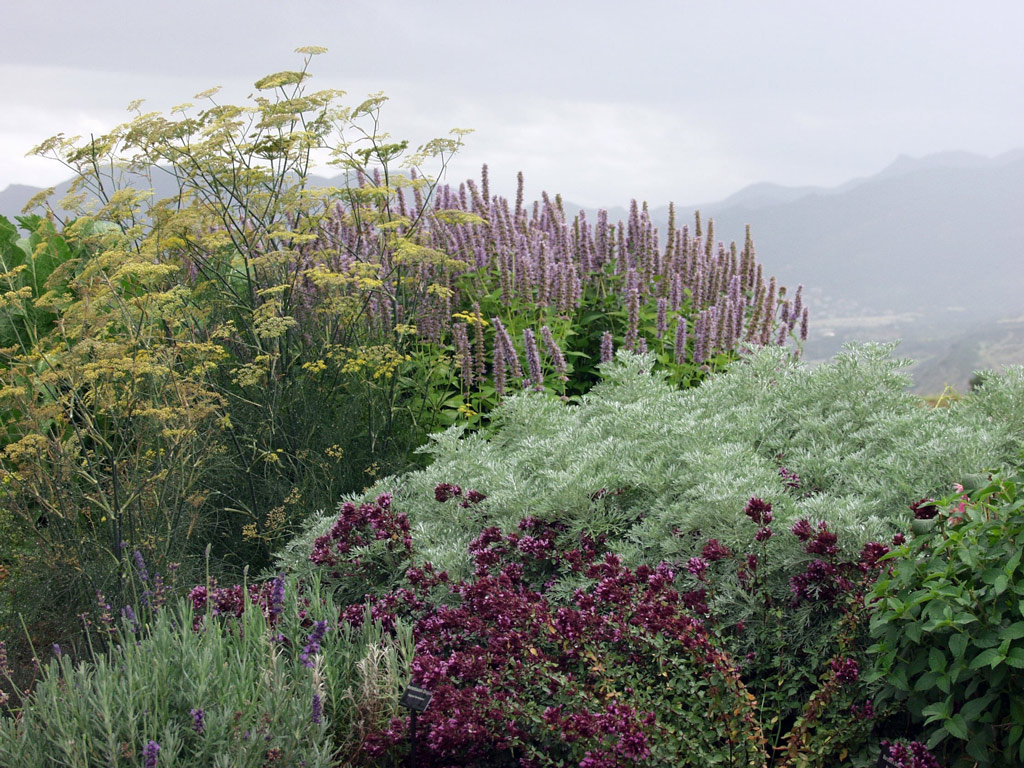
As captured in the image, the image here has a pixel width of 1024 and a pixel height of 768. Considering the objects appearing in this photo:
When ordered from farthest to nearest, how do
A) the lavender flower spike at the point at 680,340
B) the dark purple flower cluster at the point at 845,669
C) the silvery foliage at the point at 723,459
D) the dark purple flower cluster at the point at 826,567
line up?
the lavender flower spike at the point at 680,340 < the silvery foliage at the point at 723,459 < the dark purple flower cluster at the point at 826,567 < the dark purple flower cluster at the point at 845,669

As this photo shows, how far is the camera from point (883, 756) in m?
2.42

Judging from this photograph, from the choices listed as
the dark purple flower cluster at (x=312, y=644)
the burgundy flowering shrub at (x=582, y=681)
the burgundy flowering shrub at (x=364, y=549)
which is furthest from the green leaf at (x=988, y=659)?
the burgundy flowering shrub at (x=364, y=549)

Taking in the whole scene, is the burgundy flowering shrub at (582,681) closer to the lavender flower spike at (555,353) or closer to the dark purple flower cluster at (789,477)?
the dark purple flower cluster at (789,477)

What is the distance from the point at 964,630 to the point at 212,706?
2.24 metres

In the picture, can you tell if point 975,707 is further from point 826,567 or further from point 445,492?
point 445,492

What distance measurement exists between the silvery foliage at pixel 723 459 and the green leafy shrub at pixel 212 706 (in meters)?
0.74

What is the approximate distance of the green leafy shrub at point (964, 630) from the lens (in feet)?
7.34

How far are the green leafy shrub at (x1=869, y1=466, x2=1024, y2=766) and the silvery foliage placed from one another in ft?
1.35

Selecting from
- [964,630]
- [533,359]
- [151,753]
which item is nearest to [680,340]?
[533,359]

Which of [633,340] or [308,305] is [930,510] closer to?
[633,340]

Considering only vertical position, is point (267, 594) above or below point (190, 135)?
below

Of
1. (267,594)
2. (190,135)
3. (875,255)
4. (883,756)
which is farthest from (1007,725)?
(875,255)

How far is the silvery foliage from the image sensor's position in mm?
3037

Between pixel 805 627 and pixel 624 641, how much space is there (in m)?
0.70
